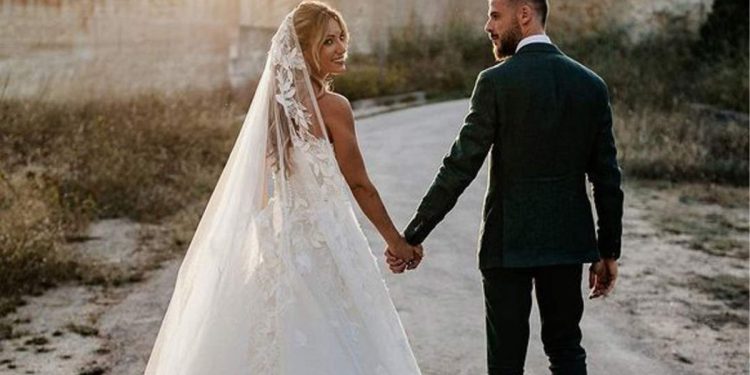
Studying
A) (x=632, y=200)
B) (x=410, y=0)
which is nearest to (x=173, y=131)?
(x=632, y=200)

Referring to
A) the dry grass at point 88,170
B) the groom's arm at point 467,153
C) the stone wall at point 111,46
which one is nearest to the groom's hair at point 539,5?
the groom's arm at point 467,153

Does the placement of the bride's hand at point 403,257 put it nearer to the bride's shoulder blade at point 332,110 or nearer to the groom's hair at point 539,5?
the bride's shoulder blade at point 332,110

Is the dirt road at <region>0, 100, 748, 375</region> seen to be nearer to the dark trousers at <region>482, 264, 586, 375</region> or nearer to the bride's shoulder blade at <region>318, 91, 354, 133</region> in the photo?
the dark trousers at <region>482, 264, 586, 375</region>

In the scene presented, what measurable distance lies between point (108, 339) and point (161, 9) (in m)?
9.83

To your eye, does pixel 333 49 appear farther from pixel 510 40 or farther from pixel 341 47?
pixel 510 40

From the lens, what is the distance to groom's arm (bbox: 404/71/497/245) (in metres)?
3.84

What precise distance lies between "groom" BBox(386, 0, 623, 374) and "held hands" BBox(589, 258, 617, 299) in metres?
0.12

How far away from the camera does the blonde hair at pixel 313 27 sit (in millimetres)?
3912

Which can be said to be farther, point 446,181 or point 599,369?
point 599,369

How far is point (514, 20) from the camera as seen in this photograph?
152 inches

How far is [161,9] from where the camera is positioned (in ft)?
49.5

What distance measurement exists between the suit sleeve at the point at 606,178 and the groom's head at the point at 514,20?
356mm

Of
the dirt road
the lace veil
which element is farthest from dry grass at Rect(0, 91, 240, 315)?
the lace veil

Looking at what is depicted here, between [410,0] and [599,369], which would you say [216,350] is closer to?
[599,369]
